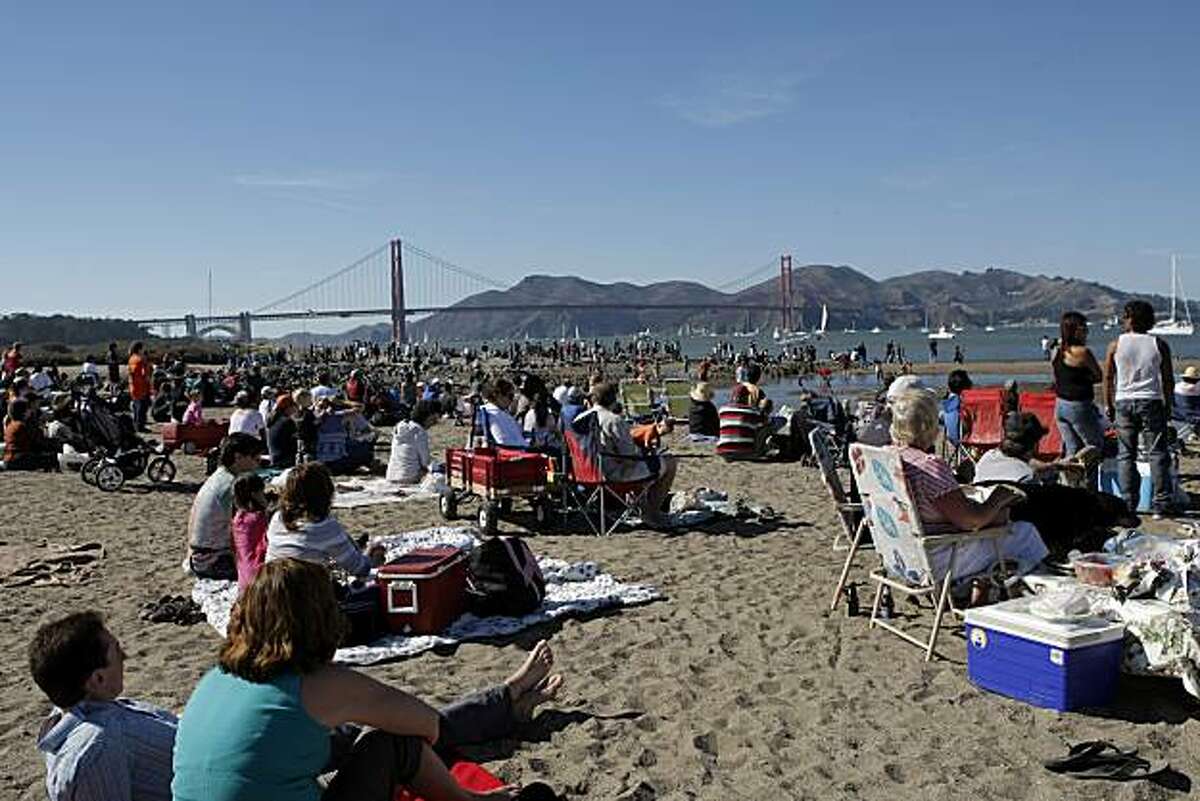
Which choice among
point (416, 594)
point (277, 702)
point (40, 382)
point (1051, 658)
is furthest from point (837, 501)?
point (40, 382)

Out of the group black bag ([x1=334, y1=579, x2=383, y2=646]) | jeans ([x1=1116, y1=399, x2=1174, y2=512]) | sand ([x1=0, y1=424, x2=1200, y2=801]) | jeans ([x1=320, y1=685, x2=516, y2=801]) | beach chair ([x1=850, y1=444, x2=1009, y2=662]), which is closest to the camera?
jeans ([x1=320, y1=685, x2=516, y2=801])

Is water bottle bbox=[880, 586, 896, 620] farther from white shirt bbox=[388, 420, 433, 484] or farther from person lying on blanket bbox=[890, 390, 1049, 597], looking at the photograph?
white shirt bbox=[388, 420, 433, 484]

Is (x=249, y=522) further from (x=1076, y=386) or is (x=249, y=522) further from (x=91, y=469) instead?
(x=91, y=469)

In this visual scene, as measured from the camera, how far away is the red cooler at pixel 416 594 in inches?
191

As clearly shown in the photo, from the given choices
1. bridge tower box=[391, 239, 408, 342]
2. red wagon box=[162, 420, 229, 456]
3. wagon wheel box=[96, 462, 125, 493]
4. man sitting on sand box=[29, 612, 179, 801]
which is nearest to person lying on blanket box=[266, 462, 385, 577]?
man sitting on sand box=[29, 612, 179, 801]

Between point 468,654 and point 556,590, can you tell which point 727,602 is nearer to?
point 556,590

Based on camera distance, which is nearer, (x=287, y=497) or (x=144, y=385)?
(x=287, y=497)

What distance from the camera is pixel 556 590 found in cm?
564

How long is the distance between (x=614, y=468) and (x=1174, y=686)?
13.2 ft

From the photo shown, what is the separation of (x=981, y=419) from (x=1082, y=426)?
85.8 inches

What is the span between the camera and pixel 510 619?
5102mm

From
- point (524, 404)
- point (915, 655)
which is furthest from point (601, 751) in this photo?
point (524, 404)

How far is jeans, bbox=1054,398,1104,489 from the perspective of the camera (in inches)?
279

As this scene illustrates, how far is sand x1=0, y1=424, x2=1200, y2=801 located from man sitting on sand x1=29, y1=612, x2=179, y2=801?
105 centimetres
